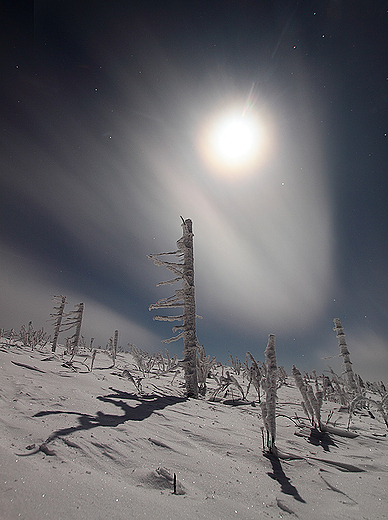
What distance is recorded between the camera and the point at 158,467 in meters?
1.88

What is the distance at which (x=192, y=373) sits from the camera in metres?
6.91

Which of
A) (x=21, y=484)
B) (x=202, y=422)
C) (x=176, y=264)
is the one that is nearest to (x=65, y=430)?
(x=21, y=484)

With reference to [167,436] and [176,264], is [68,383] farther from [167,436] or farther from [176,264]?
[176,264]

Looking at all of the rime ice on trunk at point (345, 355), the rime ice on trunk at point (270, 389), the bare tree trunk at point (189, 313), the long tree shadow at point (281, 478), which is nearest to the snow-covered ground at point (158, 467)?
the long tree shadow at point (281, 478)

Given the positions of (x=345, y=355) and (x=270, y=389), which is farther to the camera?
(x=345, y=355)

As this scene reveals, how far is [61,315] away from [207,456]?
27219 mm

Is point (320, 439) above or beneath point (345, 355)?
beneath

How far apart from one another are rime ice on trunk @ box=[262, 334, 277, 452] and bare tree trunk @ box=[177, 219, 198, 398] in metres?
4.22

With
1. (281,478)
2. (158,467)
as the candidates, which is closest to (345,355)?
(281,478)

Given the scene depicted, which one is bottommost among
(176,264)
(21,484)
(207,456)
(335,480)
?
(335,480)

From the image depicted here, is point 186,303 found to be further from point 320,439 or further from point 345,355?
point 345,355

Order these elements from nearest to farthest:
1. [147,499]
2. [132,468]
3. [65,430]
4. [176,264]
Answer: [147,499] < [132,468] < [65,430] < [176,264]

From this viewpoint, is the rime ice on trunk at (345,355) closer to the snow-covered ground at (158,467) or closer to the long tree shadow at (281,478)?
the snow-covered ground at (158,467)

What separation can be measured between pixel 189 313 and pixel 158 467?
6.19 m
